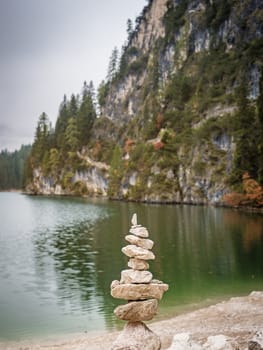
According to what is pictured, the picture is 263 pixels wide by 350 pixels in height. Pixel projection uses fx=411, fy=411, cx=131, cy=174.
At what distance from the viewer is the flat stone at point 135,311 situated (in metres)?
10.8

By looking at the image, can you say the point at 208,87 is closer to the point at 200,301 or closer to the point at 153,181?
the point at 153,181


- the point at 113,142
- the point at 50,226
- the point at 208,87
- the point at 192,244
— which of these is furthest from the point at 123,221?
the point at 113,142

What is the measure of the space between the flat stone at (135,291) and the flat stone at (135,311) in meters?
0.18

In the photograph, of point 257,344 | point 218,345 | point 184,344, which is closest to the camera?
point 257,344

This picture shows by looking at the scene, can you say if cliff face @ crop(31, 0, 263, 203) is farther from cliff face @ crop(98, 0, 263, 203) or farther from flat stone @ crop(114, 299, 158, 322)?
flat stone @ crop(114, 299, 158, 322)

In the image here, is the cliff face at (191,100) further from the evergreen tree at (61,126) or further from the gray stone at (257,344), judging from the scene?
the gray stone at (257,344)

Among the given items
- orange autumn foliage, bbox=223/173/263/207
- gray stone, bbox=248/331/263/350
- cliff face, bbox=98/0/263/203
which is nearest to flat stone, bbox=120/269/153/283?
gray stone, bbox=248/331/263/350

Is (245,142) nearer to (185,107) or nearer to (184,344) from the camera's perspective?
(185,107)

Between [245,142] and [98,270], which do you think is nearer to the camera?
[98,270]

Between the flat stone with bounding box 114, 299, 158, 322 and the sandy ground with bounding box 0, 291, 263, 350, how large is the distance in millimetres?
2205

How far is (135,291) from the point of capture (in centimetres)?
1085

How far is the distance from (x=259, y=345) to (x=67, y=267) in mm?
19047

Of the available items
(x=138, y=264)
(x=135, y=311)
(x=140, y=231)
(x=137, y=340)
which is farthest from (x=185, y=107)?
(x=137, y=340)

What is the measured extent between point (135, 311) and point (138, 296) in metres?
0.39
